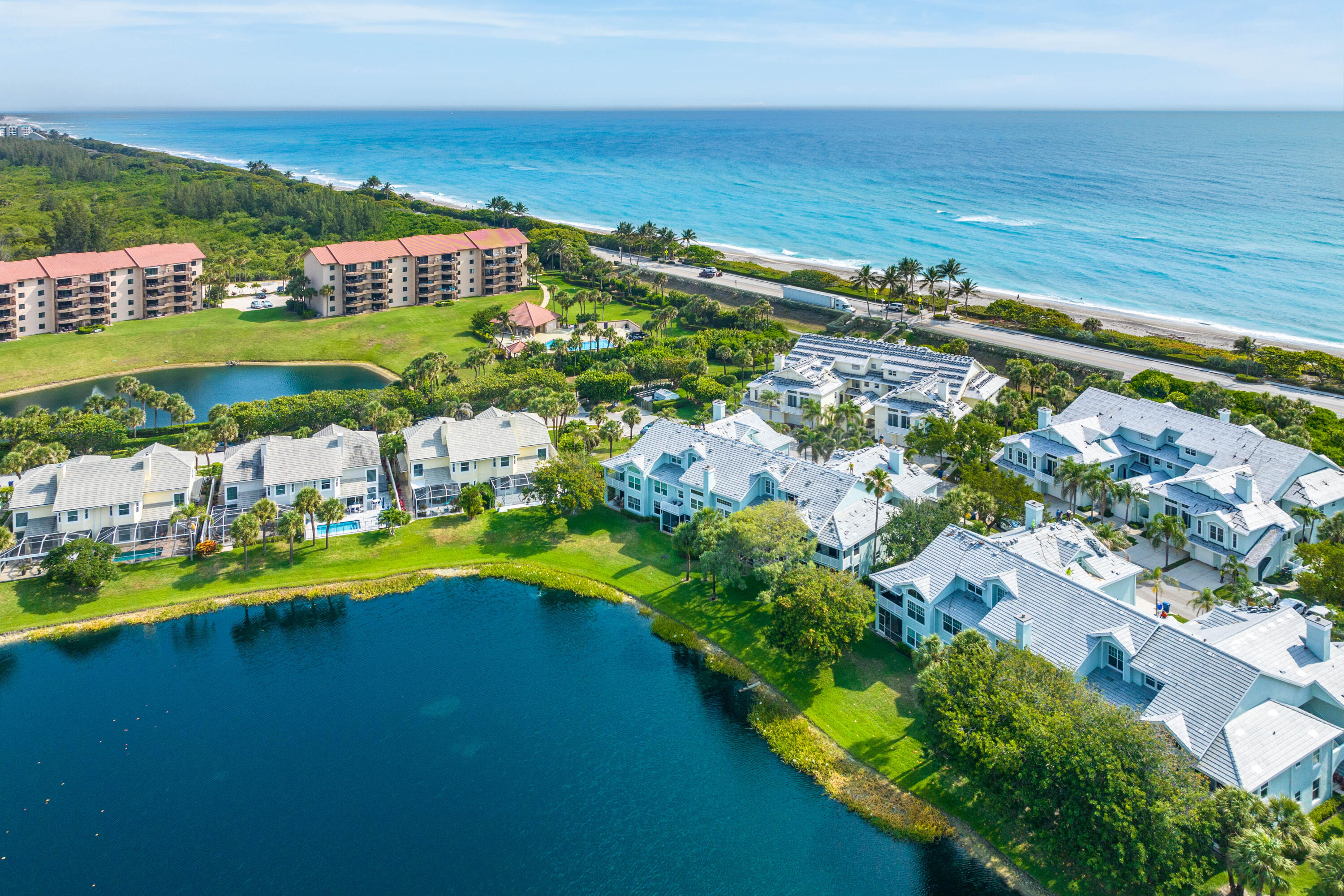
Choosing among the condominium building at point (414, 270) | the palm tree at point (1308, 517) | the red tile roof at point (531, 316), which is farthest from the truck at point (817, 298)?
the palm tree at point (1308, 517)

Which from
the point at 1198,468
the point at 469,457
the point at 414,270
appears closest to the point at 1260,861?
the point at 1198,468

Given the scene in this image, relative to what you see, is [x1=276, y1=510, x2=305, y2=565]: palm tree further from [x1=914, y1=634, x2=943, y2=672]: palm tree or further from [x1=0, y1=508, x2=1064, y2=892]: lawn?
[x1=914, y1=634, x2=943, y2=672]: palm tree

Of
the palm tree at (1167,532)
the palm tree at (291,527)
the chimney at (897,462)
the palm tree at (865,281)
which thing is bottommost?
the palm tree at (291,527)

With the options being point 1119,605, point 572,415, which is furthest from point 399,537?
point 1119,605

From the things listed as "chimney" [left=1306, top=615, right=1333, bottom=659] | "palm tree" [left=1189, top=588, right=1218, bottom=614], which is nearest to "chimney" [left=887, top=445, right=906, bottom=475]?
"palm tree" [left=1189, top=588, right=1218, bottom=614]

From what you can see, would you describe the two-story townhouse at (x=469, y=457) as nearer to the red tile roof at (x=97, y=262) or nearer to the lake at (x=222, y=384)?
the lake at (x=222, y=384)

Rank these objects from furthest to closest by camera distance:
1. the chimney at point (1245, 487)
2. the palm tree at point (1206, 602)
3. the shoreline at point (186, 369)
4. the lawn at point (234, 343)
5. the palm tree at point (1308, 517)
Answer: the lawn at point (234, 343), the shoreline at point (186, 369), the chimney at point (1245, 487), the palm tree at point (1308, 517), the palm tree at point (1206, 602)

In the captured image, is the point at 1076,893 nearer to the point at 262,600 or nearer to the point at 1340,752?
the point at 1340,752
